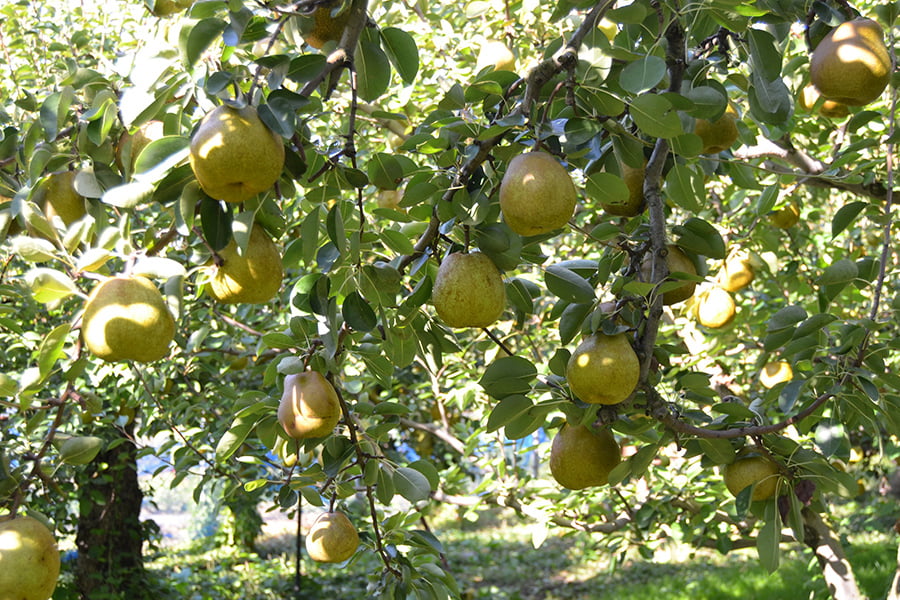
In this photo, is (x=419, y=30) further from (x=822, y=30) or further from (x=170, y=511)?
(x=170, y=511)

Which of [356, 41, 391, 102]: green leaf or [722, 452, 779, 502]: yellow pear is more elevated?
[356, 41, 391, 102]: green leaf

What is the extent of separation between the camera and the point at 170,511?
1487 centimetres

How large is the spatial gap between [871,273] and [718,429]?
1.79 ft

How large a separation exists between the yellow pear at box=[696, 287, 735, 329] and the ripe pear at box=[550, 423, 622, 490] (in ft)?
4.56

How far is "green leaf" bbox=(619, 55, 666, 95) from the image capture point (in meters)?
1.21

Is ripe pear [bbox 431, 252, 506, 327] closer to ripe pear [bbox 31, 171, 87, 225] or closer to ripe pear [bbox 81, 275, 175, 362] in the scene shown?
ripe pear [bbox 81, 275, 175, 362]

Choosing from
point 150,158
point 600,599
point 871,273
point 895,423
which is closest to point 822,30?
point 871,273

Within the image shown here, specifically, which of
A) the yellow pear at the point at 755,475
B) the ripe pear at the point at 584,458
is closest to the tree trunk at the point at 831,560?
the yellow pear at the point at 755,475

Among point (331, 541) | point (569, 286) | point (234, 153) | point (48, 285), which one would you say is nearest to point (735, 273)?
point (569, 286)

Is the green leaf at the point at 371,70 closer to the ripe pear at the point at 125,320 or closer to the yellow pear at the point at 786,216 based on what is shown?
the ripe pear at the point at 125,320

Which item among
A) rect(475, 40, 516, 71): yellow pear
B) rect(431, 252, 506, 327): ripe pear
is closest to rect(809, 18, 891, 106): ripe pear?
rect(431, 252, 506, 327): ripe pear

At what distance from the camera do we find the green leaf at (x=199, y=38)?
43.9 inches

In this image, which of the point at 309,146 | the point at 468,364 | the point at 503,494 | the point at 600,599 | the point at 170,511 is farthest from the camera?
the point at 170,511

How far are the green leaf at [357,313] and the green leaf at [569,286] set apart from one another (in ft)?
1.12
